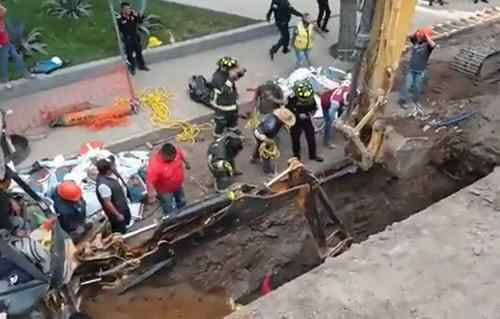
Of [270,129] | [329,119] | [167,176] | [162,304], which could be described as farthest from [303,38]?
[162,304]

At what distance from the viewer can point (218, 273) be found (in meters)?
9.21

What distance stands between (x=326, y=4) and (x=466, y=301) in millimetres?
9988

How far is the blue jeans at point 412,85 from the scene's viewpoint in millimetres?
12273

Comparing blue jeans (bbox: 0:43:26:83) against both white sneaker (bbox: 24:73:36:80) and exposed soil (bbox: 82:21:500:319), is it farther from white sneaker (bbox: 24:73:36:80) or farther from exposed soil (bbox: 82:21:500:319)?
exposed soil (bbox: 82:21:500:319)

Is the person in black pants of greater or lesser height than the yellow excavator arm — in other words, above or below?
below

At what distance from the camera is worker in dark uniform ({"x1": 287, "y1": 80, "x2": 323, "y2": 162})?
33.8ft

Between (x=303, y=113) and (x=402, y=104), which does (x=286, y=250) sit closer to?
(x=303, y=113)

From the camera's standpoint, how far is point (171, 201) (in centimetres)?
951

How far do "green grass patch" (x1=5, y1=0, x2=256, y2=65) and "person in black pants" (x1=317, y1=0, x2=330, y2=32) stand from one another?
148 centimetres

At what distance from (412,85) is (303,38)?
2.24 meters

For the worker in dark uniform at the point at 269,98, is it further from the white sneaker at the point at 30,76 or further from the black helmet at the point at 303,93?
the white sneaker at the point at 30,76

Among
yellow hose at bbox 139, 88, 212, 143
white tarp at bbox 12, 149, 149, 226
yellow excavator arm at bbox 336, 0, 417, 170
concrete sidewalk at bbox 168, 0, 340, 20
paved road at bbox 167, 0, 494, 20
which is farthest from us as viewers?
paved road at bbox 167, 0, 494, 20

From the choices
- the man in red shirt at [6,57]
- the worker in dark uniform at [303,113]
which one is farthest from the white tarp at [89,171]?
the man in red shirt at [6,57]

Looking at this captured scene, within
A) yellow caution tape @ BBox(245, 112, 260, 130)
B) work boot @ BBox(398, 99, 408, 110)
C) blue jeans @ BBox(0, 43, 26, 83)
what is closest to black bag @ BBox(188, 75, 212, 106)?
yellow caution tape @ BBox(245, 112, 260, 130)
